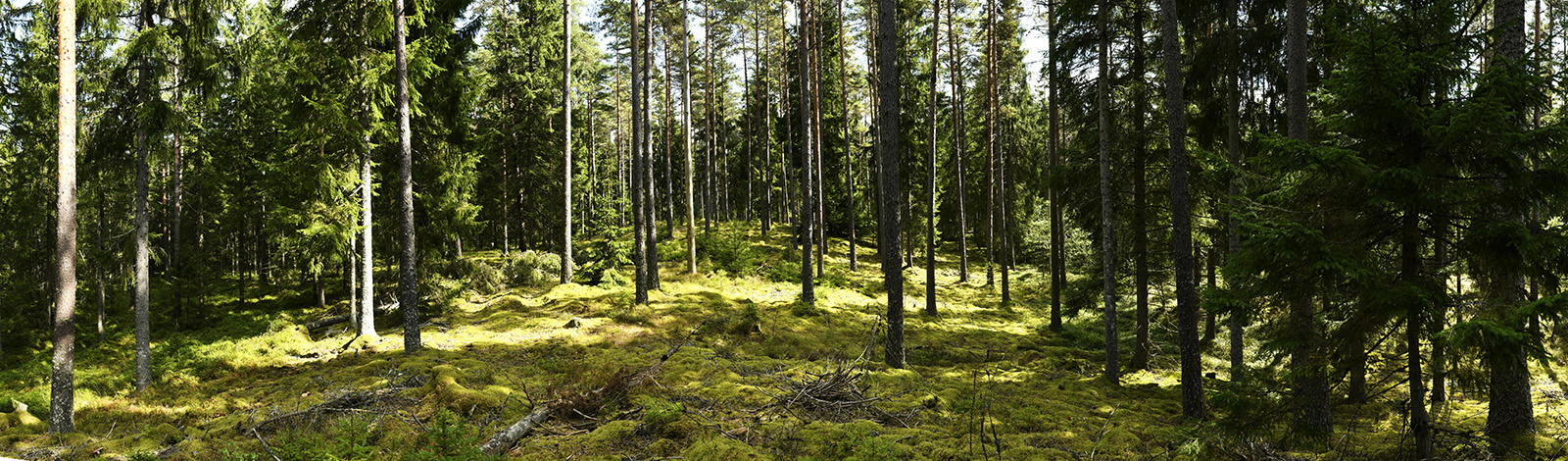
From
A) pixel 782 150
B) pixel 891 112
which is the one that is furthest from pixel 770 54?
pixel 891 112

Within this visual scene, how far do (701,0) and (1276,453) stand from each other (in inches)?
927

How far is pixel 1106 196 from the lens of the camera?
1362cm

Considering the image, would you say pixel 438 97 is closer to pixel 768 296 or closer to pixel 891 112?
pixel 768 296

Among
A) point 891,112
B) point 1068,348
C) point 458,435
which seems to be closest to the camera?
point 458,435

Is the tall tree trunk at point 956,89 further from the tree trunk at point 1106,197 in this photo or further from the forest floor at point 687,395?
the tree trunk at point 1106,197

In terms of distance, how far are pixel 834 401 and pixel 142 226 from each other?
12966 millimetres

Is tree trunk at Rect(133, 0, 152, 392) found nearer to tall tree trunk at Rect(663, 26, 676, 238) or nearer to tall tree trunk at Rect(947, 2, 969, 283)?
tall tree trunk at Rect(663, 26, 676, 238)

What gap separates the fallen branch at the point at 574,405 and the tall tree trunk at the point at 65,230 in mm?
6259

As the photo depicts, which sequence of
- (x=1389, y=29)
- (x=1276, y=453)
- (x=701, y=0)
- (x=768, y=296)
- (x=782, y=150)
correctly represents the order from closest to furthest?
(x=1389, y=29)
(x=1276, y=453)
(x=768, y=296)
(x=701, y=0)
(x=782, y=150)

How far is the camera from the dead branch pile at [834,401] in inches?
364

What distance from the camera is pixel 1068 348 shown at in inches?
674

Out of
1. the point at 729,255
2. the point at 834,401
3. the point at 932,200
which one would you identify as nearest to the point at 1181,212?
the point at 834,401

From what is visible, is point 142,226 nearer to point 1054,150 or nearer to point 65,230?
point 65,230

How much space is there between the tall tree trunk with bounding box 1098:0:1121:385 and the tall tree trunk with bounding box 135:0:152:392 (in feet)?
56.9
